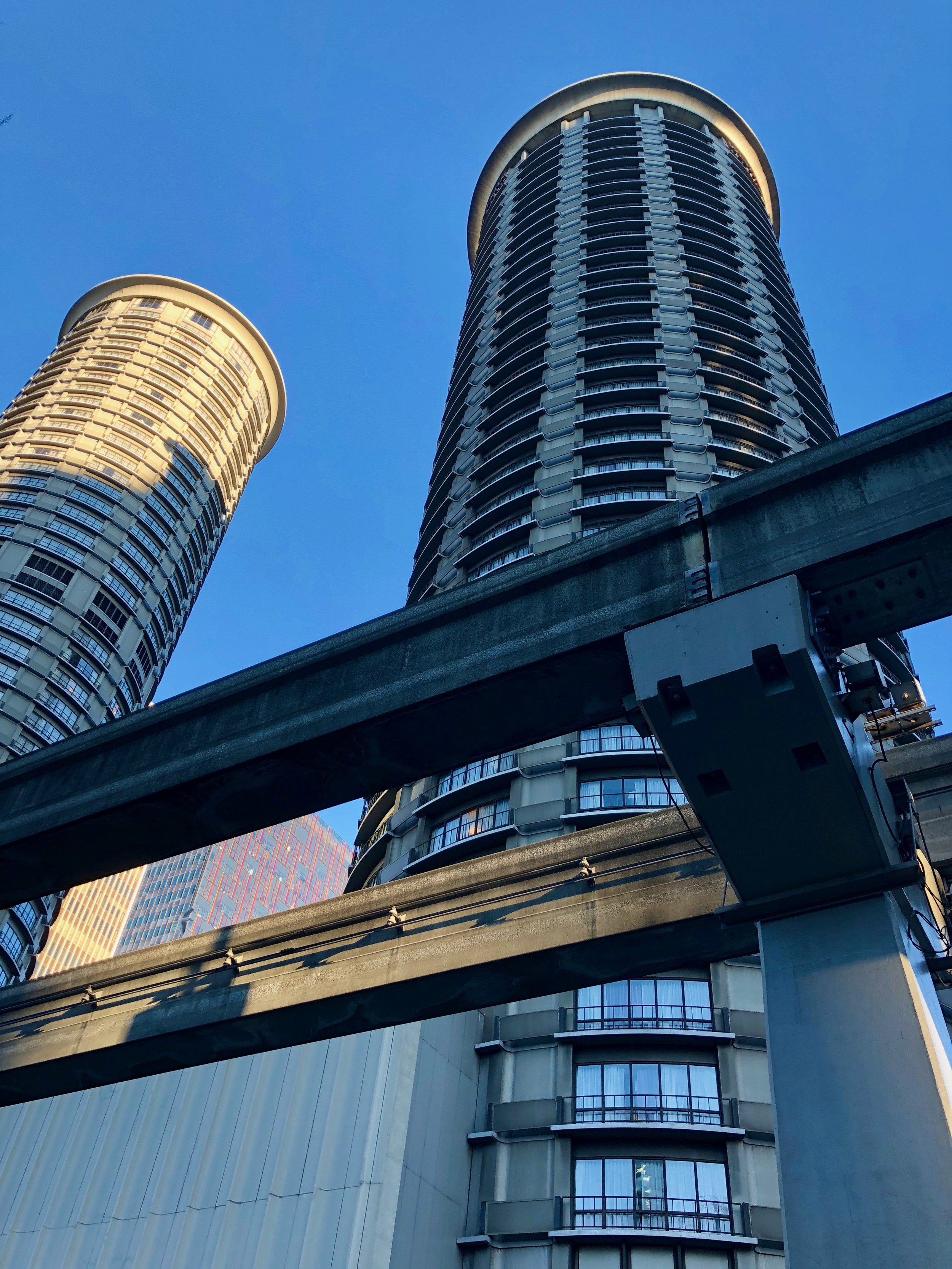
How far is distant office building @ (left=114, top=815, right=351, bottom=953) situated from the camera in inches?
6427

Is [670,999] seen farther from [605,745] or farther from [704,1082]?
[605,745]

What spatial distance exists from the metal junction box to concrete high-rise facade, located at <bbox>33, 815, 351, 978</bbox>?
463ft

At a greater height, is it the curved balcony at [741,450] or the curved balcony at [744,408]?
the curved balcony at [744,408]

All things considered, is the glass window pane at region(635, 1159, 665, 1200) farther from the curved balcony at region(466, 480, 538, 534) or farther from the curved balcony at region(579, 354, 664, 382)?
the curved balcony at region(579, 354, 664, 382)

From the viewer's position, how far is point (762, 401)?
48719 millimetres

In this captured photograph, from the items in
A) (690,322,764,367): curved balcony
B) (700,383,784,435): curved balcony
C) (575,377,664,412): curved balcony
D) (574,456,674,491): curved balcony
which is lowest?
(574,456,674,491): curved balcony

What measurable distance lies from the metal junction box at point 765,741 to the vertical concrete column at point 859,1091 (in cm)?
61

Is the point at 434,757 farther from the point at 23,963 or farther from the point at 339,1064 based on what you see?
the point at 23,963

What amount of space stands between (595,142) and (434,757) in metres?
69.0

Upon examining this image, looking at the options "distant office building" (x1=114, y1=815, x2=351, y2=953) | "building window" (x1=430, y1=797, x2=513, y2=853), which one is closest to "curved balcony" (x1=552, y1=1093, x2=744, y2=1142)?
"building window" (x1=430, y1=797, x2=513, y2=853)

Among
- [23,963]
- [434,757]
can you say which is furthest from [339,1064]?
[23,963]

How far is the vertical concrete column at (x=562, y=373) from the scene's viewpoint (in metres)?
42.2

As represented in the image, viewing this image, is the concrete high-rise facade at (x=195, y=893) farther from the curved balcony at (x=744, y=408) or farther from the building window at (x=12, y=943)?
the curved balcony at (x=744, y=408)

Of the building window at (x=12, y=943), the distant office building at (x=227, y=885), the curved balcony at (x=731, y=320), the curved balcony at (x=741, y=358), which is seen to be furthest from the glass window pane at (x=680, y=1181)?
the distant office building at (x=227, y=885)
